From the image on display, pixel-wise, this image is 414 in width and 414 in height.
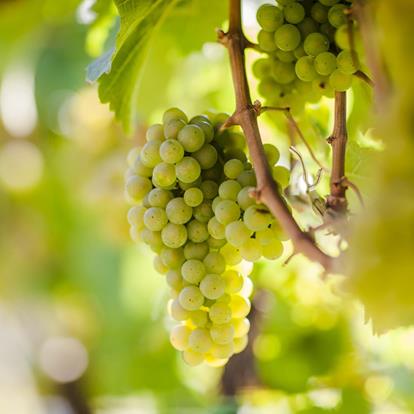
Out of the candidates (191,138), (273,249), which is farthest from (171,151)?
(273,249)

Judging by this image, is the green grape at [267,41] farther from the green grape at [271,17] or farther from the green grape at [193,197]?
the green grape at [193,197]

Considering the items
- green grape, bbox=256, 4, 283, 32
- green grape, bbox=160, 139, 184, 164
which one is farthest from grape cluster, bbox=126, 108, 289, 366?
green grape, bbox=256, 4, 283, 32

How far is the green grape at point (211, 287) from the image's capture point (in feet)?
2.17

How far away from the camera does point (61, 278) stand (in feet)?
7.57

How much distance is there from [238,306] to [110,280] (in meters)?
1.23

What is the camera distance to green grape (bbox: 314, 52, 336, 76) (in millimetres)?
658

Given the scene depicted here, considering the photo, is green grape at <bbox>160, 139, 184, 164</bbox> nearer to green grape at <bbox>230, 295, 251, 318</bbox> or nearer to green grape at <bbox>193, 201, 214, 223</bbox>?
green grape at <bbox>193, 201, 214, 223</bbox>

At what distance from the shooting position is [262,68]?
0.77m

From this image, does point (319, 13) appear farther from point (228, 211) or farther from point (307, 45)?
point (228, 211)

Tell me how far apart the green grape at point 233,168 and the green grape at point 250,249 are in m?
0.06

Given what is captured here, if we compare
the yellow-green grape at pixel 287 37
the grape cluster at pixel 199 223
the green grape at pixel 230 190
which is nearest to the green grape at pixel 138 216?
the grape cluster at pixel 199 223

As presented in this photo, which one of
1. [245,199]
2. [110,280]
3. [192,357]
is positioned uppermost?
[110,280]

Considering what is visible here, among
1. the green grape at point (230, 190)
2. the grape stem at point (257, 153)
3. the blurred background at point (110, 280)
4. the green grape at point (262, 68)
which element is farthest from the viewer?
the blurred background at point (110, 280)

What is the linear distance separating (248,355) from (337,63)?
2.85ft
